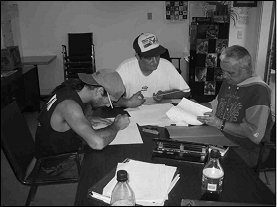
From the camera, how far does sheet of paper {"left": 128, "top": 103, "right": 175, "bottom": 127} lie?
148 centimetres

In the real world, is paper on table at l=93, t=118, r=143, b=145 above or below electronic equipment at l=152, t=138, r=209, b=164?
below

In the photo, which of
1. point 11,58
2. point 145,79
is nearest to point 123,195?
point 145,79

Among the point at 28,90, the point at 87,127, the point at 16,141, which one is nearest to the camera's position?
the point at 87,127

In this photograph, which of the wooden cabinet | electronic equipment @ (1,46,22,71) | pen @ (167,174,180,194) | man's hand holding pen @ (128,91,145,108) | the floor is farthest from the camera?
the wooden cabinet

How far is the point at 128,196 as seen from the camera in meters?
0.80

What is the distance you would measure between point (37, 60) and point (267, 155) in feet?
10.8

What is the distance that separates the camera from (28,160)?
1478 mm

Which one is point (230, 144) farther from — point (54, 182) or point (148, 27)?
point (148, 27)

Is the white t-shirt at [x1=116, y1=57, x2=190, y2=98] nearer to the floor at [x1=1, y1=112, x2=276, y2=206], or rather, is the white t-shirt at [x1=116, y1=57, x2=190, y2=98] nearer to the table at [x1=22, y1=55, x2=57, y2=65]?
the floor at [x1=1, y1=112, x2=276, y2=206]

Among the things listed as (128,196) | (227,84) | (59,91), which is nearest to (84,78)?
(59,91)

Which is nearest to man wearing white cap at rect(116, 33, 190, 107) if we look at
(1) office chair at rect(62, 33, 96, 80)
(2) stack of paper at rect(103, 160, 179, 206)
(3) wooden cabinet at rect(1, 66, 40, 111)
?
(2) stack of paper at rect(103, 160, 179, 206)

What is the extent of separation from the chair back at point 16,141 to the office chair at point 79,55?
8.18 ft

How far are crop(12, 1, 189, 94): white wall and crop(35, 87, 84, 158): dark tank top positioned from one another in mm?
2846

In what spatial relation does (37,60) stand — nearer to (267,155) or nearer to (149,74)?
(149,74)
